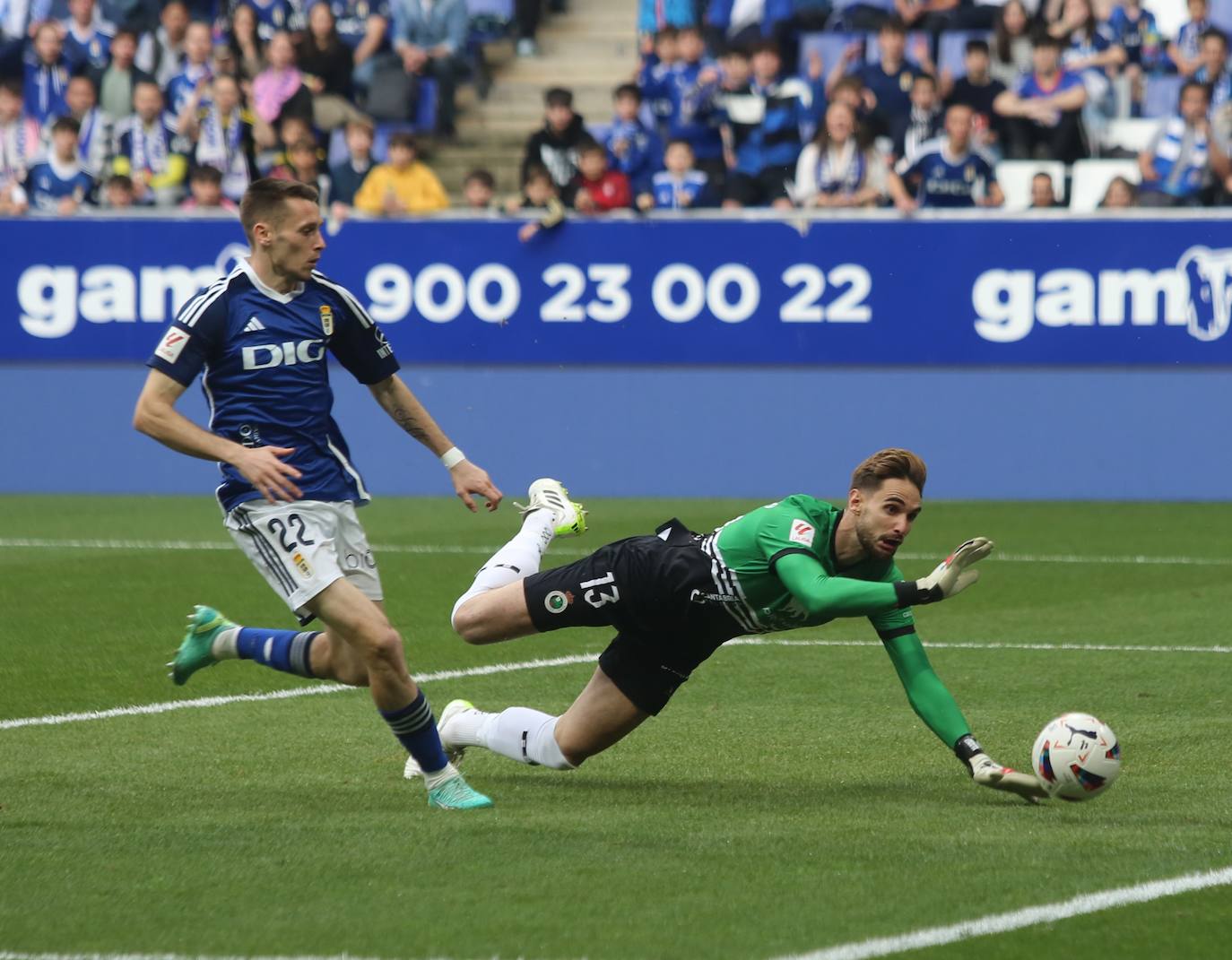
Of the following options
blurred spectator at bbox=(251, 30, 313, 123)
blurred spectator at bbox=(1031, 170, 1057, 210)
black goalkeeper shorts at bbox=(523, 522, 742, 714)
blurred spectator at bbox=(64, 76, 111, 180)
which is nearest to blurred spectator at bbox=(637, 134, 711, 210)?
blurred spectator at bbox=(1031, 170, 1057, 210)

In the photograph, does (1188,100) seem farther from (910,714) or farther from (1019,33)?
(910,714)

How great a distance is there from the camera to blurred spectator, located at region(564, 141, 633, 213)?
17.6 meters

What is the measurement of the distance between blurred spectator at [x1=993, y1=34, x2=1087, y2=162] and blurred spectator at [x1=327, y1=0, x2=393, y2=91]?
254 inches

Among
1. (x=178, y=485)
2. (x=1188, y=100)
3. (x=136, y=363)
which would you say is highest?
(x=1188, y=100)

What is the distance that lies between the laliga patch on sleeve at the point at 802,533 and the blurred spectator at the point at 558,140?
1227cm

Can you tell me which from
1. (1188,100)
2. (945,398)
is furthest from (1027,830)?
(1188,100)

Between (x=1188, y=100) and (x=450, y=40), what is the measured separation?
7.65 m

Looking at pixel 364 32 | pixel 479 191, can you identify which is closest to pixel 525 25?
pixel 364 32

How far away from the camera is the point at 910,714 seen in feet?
27.5

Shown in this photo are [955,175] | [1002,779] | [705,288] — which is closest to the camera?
[1002,779]

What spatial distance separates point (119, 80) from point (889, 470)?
15856 mm

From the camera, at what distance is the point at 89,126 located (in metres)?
20.0

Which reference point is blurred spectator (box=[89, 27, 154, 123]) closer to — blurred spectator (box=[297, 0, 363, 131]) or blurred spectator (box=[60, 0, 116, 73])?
blurred spectator (box=[60, 0, 116, 73])

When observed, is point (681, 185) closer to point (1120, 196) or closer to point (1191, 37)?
point (1120, 196)
